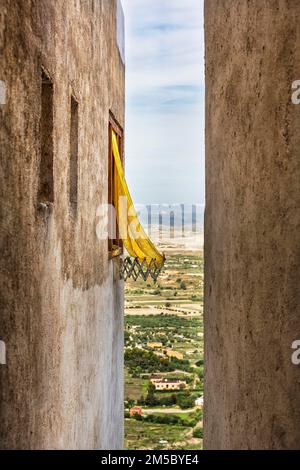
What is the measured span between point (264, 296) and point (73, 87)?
3.06m

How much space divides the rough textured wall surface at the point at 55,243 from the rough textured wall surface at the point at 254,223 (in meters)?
1.22

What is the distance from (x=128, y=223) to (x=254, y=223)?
5.76 metres

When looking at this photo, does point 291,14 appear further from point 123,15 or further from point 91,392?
point 123,15

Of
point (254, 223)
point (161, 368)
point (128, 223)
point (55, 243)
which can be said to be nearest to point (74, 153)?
point (55, 243)

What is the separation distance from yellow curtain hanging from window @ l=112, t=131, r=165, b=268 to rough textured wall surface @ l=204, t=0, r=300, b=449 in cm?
384

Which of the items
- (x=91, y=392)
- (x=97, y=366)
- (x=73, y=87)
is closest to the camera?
(x=73, y=87)

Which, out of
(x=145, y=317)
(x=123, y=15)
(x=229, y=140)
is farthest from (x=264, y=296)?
(x=145, y=317)

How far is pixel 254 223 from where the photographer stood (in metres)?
4.05

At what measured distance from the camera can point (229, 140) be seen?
4.88 meters

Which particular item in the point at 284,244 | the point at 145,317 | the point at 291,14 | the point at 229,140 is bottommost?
the point at 145,317

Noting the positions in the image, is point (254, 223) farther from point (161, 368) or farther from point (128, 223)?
point (161, 368)

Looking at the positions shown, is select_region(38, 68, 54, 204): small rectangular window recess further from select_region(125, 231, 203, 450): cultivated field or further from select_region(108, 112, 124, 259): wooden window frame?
select_region(125, 231, 203, 450): cultivated field

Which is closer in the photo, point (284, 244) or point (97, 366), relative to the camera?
point (284, 244)

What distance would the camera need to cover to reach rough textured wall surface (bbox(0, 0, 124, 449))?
12.4 ft
